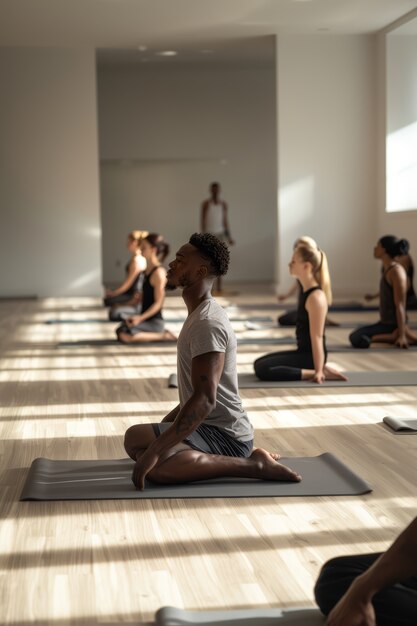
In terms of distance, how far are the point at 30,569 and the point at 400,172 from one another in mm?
9753

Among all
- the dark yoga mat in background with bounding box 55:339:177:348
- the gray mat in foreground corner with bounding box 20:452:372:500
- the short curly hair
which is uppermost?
the short curly hair

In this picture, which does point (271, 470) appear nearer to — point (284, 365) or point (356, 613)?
→ point (356, 613)

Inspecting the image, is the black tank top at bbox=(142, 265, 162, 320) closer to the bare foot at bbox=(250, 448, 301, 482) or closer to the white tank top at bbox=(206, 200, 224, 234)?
the bare foot at bbox=(250, 448, 301, 482)

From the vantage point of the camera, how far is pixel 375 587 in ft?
5.69

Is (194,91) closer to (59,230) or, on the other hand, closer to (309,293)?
(59,230)

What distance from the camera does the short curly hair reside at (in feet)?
10.1

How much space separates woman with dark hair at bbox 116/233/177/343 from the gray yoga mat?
3.09 metres

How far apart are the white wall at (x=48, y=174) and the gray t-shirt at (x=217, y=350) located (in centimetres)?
928

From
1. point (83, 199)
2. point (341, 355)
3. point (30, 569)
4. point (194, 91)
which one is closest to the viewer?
point (30, 569)

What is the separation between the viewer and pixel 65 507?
10.1 ft

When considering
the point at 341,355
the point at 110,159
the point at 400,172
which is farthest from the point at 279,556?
the point at 110,159

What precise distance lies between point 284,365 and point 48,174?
7436 millimetres

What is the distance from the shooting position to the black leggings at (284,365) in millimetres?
5504

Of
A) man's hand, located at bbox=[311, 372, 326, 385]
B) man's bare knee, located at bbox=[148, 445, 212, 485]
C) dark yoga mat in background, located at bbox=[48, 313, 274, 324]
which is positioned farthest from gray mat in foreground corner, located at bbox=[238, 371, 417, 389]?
dark yoga mat in background, located at bbox=[48, 313, 274, 324]
